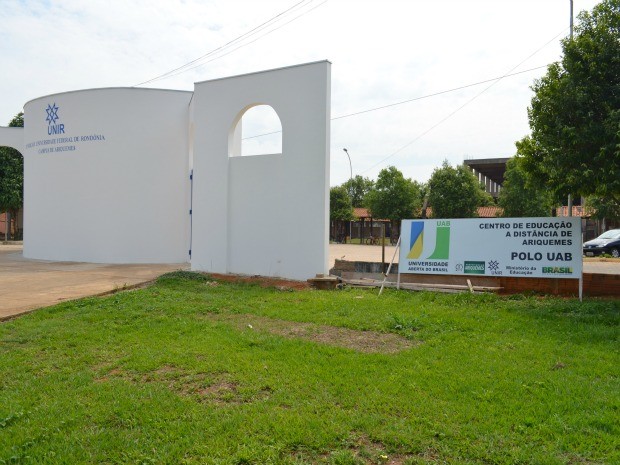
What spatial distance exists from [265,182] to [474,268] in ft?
18.2

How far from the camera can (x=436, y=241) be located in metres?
11.2

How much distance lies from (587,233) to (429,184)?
39.4ft

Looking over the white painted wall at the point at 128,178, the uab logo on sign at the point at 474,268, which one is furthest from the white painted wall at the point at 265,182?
the white painted wall at the point at 128,178

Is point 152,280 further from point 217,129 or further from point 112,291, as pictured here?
point 217,129

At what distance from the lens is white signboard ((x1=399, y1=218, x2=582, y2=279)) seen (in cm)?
992

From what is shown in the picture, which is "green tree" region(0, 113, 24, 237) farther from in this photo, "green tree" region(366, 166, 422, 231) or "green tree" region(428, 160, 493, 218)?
"green tree" region(428, 160, 493, 218)

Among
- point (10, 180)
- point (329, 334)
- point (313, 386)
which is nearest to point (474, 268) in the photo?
point (329, 334)

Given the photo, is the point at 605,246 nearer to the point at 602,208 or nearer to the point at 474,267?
the point at 602,208

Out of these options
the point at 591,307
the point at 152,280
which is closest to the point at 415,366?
the point at 591,307

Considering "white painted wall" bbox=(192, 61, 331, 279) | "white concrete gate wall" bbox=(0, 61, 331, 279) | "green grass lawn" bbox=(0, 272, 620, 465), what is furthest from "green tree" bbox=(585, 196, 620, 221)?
"green grass lawn" bbox=(0, 272, 620, 465)

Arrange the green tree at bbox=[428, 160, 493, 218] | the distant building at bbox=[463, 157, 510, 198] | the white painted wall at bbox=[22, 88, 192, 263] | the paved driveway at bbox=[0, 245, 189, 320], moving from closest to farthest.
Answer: the paved driveway at bbox=[0, 245, 189, 320]
the white painted wall at bbox=[22, 88, 192, 263]
the green tree at bbox=[428, 160, 493, 218]
the distant building at bbox=[463, 157, 510, 198]

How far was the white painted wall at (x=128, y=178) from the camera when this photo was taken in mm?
17500

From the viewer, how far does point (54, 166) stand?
18906mm

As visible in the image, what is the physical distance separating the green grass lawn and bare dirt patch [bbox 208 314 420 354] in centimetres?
3
